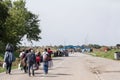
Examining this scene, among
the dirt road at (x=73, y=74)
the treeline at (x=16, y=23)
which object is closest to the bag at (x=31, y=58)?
the dirt road at (x=73, y=74)

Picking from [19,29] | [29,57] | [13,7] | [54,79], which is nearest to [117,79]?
[54,79]

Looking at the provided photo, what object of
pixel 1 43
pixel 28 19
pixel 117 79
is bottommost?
pixel 117 79

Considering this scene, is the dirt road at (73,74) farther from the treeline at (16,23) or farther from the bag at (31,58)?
the treeline at (16,23)

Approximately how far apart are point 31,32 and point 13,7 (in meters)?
9.76

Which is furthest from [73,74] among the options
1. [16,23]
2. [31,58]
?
[16,23]

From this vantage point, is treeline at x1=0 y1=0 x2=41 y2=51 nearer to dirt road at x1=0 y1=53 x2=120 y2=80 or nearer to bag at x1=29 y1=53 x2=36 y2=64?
dirt road at x1=0 y1=53 x2=120 y2=80

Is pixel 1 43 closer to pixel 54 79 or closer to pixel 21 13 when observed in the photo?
pixel 21 13

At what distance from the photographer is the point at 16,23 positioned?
98.2 meters

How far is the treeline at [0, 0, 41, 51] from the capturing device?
84.8 m

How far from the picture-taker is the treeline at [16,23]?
8479cm

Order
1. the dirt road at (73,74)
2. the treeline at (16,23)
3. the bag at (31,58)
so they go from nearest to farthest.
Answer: the dirt road at (73,74)
the bag at (31,58)
the treeline at (16,23)

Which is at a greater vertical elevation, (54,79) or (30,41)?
(30,41)

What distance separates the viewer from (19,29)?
99375mm

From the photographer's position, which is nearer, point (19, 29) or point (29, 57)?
point (29, 57)
